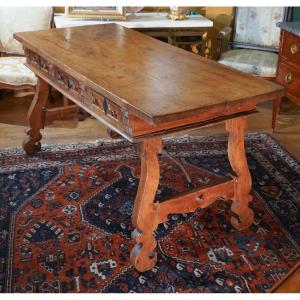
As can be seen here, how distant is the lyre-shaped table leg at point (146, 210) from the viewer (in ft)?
6.76

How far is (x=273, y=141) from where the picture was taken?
360 centimetres

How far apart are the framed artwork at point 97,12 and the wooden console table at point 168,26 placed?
37 mm

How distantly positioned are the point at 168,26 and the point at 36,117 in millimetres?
1365

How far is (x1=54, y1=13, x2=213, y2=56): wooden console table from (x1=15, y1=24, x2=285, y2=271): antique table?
117 centimetres

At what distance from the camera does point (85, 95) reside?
2334 mm

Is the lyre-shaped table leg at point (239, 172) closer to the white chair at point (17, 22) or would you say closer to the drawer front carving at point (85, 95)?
the drawer front carving at point (85, 95)

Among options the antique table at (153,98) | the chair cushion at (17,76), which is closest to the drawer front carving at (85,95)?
the antique table at (153,98)

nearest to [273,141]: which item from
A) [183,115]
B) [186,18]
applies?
[186,18]

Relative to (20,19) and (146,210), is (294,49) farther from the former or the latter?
(20,19)

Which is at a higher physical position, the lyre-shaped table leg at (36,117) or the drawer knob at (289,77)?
the drawer knob at (289,77)

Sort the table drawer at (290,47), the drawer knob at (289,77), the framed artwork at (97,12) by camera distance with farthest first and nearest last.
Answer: the framed artwork at (97,12)
the drawer knob at (289,77)
the table drawer at (290,47)

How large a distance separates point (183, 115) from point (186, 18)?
2455 mm

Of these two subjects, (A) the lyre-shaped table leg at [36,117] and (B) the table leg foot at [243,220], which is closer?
(B) the table leg foot at [243,220]

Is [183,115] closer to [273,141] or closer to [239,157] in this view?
[239,157]
